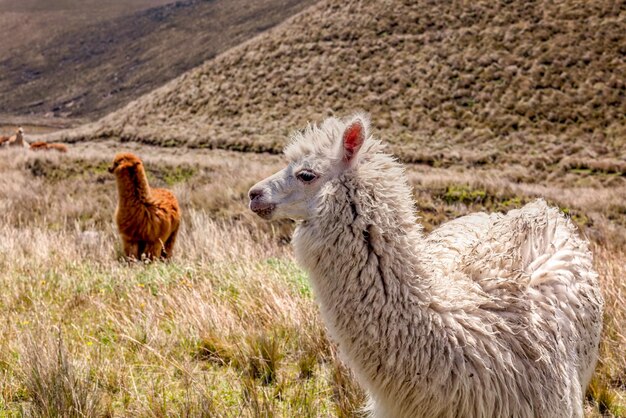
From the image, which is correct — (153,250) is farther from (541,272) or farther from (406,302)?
(541,272)

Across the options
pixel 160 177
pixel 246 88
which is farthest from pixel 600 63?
pixel 160 177

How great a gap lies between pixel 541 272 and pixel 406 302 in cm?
85

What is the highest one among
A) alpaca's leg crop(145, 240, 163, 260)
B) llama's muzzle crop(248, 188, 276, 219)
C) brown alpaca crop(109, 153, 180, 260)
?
llama's muzzle crop(248, 188, 276, 219)

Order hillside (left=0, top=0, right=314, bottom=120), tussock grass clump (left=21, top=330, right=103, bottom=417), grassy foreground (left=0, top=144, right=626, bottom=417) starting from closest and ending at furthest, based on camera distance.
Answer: tussock grass clump (left=21, top=330, right=103, bottom=417)
grassy foreground (left=0, top=144, right=626, bottom=417)
hillside (left=0, top=0, right=314, bottom=120)

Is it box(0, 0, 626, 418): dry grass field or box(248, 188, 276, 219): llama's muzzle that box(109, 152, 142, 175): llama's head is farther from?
box(248, 188, 276, 219): llama's muzzle

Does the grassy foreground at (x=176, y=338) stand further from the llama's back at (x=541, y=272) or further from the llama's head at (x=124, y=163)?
the llama's head at (x=124, y=163)

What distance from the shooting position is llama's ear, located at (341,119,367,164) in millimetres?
2373

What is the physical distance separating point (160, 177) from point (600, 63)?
24138mm

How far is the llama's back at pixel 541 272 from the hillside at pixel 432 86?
1863 cm

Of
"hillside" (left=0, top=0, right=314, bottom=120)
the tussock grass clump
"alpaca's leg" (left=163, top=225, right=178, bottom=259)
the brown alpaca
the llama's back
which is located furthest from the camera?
"hillside" (left=0, top=0, right=314, bottom=120)

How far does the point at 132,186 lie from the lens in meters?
6.66

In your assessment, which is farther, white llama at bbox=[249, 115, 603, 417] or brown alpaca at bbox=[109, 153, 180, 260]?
brown alpaca at bbox=[109, 153, 180, 260]

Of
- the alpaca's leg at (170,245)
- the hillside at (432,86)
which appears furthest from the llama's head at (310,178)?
the hillside at (432,86)

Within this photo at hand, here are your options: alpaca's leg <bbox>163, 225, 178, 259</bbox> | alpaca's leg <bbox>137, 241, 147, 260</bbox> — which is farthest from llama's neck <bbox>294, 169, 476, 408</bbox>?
alpaca's leg <bbox>163, 225, 178, 259</bbox>
